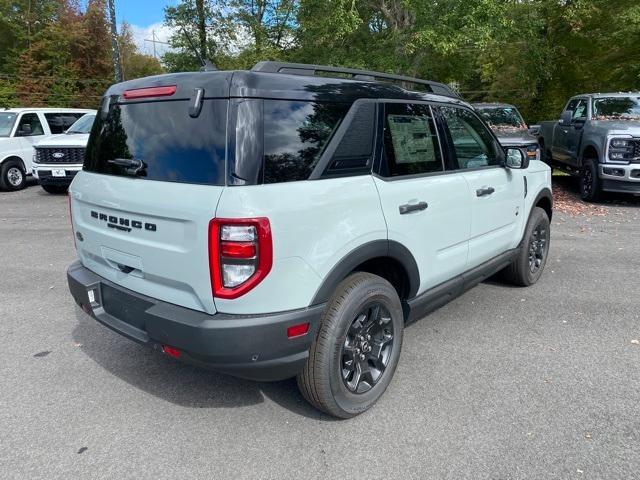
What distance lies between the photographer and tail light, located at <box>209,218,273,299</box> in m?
2.30

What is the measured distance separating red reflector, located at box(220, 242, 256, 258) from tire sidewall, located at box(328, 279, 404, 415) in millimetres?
671

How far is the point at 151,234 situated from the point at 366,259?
1.17m

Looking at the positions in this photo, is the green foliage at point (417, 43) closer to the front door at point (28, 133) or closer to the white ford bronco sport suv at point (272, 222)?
the front door at point (28, 133)

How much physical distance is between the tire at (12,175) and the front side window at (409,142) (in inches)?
475

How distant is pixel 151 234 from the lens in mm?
2609

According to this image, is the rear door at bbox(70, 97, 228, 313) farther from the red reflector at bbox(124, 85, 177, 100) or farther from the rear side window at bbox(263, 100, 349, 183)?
the rear side window at bbox(263, 100, 349, 183)

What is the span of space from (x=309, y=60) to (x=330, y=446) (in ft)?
41.6

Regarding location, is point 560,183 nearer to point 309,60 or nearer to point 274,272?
point 309,60

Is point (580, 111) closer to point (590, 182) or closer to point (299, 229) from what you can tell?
point (590, 182)

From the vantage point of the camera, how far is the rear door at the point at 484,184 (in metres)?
3.82

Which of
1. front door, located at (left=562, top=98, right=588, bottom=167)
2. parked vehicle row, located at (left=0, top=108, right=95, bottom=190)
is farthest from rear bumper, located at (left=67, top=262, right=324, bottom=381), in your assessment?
parked vehicle row, located at (left=0, top=108, right=95, bottom=190)

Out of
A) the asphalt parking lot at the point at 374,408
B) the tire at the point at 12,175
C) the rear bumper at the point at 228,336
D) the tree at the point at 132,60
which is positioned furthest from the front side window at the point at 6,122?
the tree at the point at 132,60

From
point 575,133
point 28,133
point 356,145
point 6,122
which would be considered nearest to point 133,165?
point 356,145

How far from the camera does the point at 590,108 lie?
10.5m
